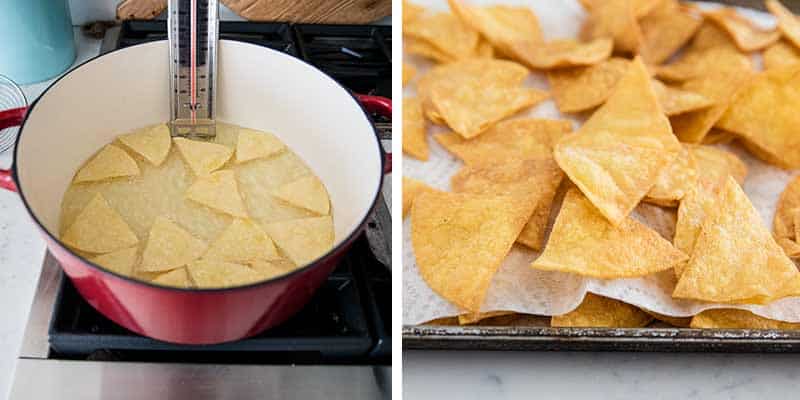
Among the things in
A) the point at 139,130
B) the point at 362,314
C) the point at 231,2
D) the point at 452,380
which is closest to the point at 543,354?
the point at 452,380

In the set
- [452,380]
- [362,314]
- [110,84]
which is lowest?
[452,380]

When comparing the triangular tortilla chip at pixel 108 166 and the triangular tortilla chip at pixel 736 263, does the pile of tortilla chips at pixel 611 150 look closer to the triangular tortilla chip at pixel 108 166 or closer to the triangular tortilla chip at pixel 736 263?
the triangular tortilla chip at pixel 736 263

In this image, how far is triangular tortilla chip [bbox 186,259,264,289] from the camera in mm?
599

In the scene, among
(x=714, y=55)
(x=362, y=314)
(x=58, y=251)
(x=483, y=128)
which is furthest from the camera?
(x=714, y=55)

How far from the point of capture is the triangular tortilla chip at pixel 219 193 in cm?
67

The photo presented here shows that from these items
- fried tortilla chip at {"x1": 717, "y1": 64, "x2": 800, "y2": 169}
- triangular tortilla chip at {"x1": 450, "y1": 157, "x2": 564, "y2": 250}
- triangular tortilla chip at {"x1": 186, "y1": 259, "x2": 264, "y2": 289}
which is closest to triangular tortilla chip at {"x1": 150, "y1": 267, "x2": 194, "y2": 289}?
triangular tortilla chip at {"x1": 186, "y1": 259, "x2": 264, "y2": 289}

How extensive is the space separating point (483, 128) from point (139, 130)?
0.39m

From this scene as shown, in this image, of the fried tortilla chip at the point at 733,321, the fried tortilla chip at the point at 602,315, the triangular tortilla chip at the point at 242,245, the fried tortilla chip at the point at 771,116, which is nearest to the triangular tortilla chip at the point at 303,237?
the triangular tortilla chip at the point at 242,245

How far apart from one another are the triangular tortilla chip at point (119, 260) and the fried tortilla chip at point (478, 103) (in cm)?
43

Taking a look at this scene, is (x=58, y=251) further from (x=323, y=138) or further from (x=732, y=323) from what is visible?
(x=732, y=323)

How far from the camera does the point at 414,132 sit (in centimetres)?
94

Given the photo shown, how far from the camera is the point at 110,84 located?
2.26 feet

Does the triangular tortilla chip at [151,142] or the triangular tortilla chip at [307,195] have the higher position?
the triangular tortilla chip at [151,142]

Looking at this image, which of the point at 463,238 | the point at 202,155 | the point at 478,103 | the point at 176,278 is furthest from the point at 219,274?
the point at 478,103
